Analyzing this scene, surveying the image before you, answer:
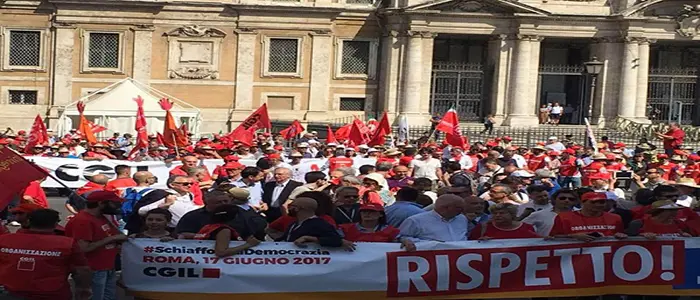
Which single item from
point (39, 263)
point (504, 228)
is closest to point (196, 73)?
point (504, 228)

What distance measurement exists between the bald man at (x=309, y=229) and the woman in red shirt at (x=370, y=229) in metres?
0.44

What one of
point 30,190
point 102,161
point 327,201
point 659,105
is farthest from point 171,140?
point 659,105

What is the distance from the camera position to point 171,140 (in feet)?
72.2

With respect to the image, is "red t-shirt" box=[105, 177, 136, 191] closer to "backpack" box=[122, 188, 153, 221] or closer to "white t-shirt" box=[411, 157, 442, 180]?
"backpack" box=[122, 188, 153, 221]

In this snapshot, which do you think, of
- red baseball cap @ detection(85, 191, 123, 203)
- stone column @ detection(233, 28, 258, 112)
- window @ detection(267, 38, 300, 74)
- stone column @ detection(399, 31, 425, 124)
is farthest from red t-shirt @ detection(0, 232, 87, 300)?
window @ detection(267, 38, 300, 74)

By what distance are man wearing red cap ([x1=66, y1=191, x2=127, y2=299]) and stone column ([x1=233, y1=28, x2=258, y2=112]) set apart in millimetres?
29726

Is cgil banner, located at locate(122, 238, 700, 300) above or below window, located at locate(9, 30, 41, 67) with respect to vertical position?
below

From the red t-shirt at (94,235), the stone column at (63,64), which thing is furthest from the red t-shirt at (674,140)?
the stone column at (63,64)

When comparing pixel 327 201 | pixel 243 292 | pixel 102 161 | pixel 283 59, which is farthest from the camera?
pixel 283 59

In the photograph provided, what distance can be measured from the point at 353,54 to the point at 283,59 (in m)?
2.63

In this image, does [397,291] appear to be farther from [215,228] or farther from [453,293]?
[215,228]

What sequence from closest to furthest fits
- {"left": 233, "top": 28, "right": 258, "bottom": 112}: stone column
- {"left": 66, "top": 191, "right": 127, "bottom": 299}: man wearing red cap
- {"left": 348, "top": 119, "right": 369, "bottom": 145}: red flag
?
1. {"left": 66, "top": 191, "right": 127, "bottom": 299}: man wearing red cap
2. {"left": 348, "top": 119, "right": 369, "bottom": 145}: red flag
3. {"left": 233, "top": 28, "right": 258, "bottom": 112}: stone column

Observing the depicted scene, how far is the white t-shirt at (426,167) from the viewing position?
19.1m

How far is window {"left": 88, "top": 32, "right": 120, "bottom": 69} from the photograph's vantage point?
38438mm
